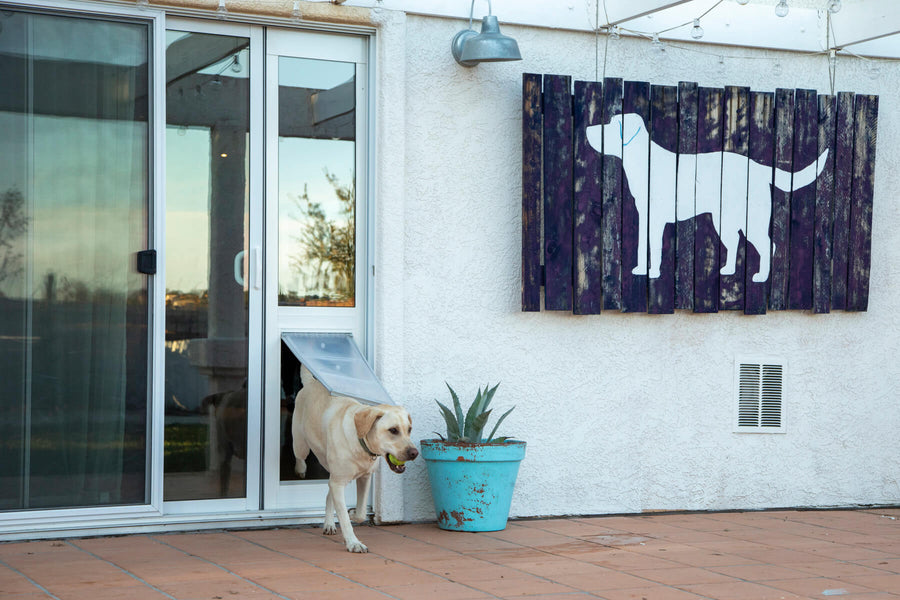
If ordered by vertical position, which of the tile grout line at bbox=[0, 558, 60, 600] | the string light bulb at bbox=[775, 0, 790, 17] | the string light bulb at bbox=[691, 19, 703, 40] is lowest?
the tile grout line at bbox=[0, 558, 60, 600]

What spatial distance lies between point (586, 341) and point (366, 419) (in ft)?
5.60

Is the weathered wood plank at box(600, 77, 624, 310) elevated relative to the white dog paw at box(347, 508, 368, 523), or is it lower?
elevated

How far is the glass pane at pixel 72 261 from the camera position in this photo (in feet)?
16.6

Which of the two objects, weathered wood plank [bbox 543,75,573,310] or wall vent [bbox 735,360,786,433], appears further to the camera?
wall vent [bbox 735,360,786,433]

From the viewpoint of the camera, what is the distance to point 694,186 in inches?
244

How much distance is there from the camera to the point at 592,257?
5984 mm

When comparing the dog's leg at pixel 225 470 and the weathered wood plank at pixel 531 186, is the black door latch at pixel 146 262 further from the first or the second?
the weathered wood plank at pixel 531 186

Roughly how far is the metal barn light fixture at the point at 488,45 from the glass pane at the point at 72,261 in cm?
166

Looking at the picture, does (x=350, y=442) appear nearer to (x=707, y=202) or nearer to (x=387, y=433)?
(x=387, y=433)

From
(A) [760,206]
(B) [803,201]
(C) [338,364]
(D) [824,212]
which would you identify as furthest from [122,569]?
(D) [824,212]

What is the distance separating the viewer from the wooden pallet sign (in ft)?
19.4

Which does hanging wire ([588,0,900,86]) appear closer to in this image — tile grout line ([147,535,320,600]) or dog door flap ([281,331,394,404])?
dog door flap ([281,331,394,404])

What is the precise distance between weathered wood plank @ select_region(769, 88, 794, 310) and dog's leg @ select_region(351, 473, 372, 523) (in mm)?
2750

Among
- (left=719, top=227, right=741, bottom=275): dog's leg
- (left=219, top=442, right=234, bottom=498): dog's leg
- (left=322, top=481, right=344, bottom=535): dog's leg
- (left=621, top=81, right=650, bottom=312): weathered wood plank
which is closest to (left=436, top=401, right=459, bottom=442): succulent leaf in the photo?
(left=322, top=481, right=344, bottom=535): dog's leg
